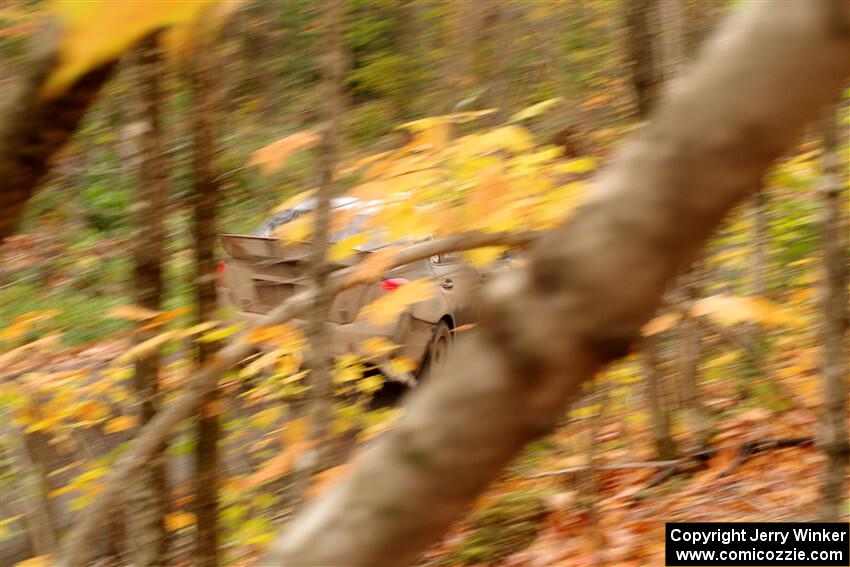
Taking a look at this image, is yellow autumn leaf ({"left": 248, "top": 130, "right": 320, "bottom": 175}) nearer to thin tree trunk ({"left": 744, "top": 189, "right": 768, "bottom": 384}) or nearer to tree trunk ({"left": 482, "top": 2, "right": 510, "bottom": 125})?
thin tree trunk ({"left": 744, "top": 189, "right": 768, "bottom": 384})

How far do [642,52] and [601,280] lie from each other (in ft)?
11.7

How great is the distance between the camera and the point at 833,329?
359 centimetres

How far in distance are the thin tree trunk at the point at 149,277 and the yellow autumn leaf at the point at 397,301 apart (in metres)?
1.22

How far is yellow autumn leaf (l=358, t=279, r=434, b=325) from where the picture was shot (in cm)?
326

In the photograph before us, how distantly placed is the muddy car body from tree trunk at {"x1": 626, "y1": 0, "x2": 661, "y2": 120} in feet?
3.83

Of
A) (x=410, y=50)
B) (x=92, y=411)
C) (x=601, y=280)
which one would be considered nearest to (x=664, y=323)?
(x=601, y=280)

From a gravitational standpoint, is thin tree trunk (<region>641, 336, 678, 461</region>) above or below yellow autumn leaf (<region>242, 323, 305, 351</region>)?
below

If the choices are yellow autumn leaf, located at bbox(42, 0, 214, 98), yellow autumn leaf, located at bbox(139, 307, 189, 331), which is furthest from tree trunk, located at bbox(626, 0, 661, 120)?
yellow autumn leaf, located at bbox(42, 0, 214, 98)

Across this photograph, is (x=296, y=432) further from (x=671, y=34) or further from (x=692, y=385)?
(x=671, y=34)

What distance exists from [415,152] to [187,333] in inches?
46.9

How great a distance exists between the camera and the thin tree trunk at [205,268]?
383 centimetres

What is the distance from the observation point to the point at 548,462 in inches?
236

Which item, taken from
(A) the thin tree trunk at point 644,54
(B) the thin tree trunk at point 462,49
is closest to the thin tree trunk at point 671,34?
(A) the thin tree trunk at point 644,54

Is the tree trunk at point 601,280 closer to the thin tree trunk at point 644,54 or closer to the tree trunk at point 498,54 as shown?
the thin tree trunk at point 644,54
